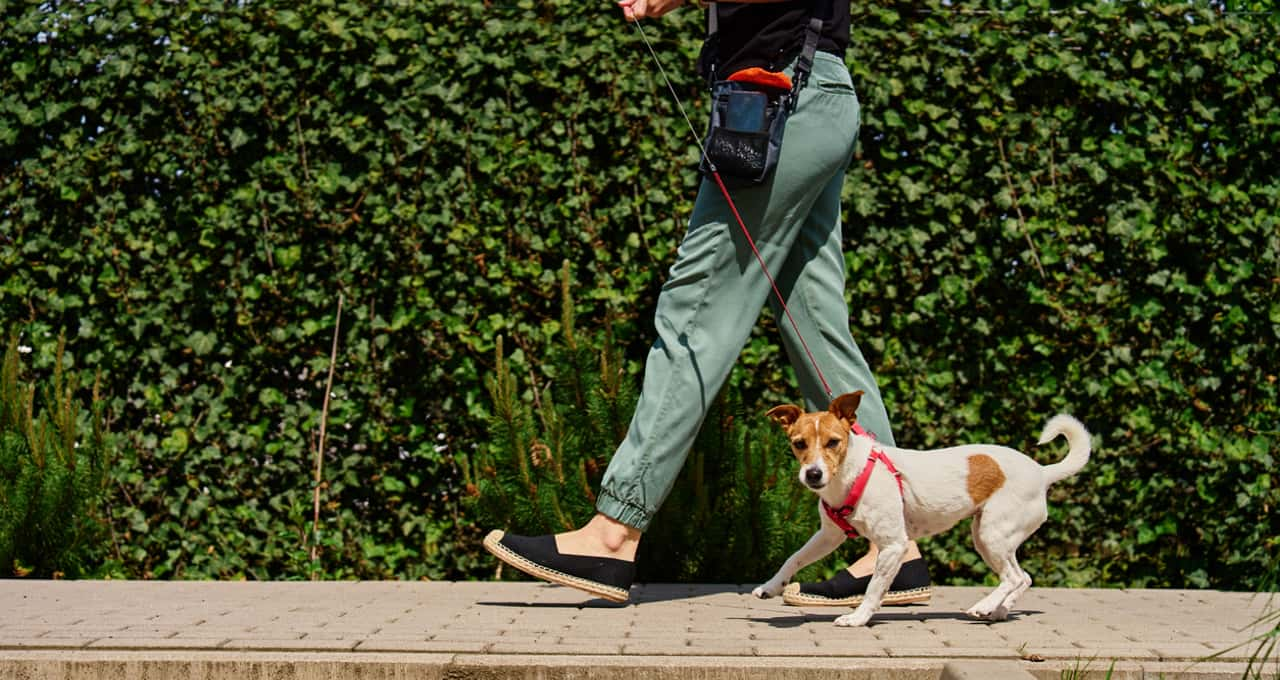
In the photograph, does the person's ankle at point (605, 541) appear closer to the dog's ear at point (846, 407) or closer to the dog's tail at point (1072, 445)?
the dog's ear at point (846, 407)

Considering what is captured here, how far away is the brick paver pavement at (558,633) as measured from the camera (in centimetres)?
282

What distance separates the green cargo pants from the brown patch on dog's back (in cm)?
40

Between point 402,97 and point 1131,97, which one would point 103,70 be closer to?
point 402,97

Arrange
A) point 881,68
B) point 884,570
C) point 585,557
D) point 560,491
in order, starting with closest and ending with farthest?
point 884,570 → point 585,557 → point 560,491 → point 881,68

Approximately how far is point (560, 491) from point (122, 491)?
1851mm

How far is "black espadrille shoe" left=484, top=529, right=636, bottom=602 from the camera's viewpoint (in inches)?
143

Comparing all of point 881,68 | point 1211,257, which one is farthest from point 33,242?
point 1211,257

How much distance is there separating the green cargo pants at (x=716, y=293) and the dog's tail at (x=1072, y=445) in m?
0.46

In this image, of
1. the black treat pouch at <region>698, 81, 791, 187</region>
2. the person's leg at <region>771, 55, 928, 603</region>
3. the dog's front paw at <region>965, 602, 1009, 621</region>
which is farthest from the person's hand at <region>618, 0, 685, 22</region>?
the dog's front paw at <region>965, 602, 1009, 621</region>

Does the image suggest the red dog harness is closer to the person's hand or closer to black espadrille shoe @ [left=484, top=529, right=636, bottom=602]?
black espadrille shoe @ [left=484, top=529, right=636, bottom=602]

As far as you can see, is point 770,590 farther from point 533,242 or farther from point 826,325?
point 533,242

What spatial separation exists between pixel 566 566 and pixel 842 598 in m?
0.81

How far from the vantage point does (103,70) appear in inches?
201

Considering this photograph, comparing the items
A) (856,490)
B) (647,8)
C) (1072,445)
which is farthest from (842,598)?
(647,8)
